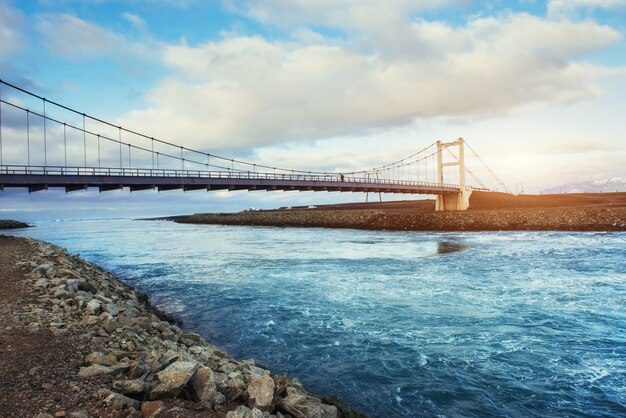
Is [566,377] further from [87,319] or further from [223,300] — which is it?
[223,300]

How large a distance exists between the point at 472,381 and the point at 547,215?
135 ft

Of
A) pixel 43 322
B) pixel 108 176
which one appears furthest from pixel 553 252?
pixel 108 176

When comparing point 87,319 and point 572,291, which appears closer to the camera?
point 87,319

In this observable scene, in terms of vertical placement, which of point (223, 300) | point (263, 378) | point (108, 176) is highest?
point (108, 176)

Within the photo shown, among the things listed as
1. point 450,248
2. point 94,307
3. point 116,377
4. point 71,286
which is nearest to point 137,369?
point 116,377

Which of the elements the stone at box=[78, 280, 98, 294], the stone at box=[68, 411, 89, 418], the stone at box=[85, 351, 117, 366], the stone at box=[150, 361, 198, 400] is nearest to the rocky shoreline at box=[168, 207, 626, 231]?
the stone at box=[78, 280, 98, 294]

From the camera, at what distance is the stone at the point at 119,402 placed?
3.90 metres

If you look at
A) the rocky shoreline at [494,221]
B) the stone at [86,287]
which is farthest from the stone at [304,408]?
the rocky shoreline at [494,221]

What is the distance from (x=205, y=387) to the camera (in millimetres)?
4445

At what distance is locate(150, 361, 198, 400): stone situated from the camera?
4230mm

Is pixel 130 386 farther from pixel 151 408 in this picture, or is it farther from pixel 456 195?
pixel 456 195

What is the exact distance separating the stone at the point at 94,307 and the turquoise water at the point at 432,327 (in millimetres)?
2698

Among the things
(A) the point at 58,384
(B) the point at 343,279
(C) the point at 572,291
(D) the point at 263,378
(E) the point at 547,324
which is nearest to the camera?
(A) the point at 58,384

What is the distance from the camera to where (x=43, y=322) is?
6570 mm
